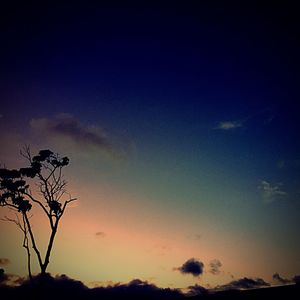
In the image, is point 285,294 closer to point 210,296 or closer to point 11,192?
point 210,296

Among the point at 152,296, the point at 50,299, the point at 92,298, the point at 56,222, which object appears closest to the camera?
the point at 152,296

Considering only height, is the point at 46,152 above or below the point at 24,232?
above

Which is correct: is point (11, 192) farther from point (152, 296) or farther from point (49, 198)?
point (152, 296)

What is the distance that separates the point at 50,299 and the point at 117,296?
6596 millimetres

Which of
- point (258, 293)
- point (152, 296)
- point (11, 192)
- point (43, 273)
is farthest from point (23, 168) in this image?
point (258, 293)

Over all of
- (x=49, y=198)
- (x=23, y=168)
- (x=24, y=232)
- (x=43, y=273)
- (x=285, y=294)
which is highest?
(x=23, y=168)

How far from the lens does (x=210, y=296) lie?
48.6 ft

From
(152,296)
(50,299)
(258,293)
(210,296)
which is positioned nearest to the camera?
(258,293)

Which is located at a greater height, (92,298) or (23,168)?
(23,168)

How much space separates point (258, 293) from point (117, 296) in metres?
11.1

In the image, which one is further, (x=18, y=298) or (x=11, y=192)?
(x=11, y=192)

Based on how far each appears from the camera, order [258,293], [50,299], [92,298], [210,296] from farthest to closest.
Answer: [50,299] → [92,298] → [210,296] → [258,293]

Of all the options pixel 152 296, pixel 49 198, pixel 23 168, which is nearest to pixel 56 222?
pixel 49 198

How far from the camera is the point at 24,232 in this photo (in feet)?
84.8
